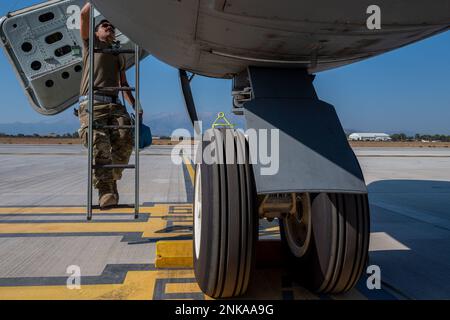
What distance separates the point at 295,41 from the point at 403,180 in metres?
8.78

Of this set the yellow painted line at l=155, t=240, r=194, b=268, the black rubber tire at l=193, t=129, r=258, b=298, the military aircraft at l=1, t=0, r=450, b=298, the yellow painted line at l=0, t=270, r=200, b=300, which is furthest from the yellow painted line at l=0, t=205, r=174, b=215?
the black rubber tire at l=193, t=129, r=258, b=298

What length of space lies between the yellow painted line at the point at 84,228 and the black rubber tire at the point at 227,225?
7.00 ft

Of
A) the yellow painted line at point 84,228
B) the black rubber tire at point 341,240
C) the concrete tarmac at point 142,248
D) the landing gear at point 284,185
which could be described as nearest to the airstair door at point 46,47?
the yellow painted line at point 84,228

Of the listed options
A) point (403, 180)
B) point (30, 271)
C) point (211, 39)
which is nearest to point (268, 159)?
point (211, 39)

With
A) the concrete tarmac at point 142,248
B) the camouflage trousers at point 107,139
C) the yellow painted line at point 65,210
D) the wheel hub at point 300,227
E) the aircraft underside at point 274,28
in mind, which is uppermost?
the aircraft underside at point 274,28

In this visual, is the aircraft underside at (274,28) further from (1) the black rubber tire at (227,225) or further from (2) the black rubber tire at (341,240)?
(2) the black rubber tire at (341,240)

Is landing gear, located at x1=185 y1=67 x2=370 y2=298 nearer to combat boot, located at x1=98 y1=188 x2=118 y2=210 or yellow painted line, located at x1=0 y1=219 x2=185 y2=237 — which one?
combat boot, located at x1=98 y1=188 x2=118 y2=210

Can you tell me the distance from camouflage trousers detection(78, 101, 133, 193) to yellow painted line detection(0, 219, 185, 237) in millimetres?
660

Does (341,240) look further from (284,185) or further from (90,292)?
(90,292)

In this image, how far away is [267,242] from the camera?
3420mm

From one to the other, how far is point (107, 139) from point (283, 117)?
2.28 meters

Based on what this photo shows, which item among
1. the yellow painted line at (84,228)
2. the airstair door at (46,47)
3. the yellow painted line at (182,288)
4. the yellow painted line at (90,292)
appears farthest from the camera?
the airstair door at (46,47)

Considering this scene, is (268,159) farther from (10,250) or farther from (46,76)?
(46,76)

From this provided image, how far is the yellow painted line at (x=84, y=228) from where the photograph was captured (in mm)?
4507
